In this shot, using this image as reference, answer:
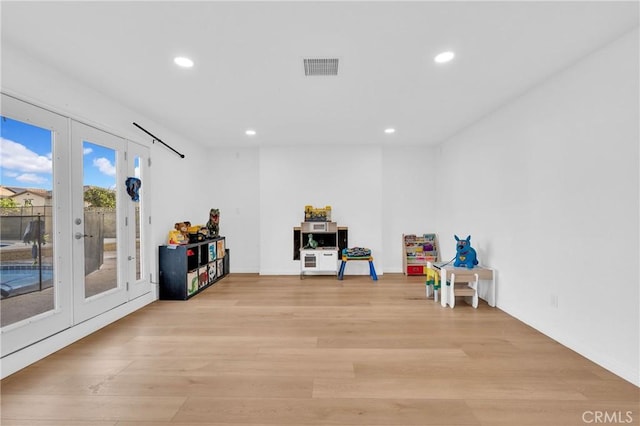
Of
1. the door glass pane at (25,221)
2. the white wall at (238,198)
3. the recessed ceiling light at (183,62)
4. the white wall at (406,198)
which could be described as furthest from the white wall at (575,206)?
the door glass pane at (25,221)

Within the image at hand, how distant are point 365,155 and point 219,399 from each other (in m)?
4.72

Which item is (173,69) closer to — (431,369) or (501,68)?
(501,68)

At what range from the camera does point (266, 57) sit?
239 centimetres

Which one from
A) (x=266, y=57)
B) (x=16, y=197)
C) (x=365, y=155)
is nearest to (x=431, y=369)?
(x=266, y=57)

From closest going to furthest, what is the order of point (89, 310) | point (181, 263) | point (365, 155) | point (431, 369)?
1. point (431, 369)
2. point (89, 310)
3. point (181, 263)
4. point (365, 155)

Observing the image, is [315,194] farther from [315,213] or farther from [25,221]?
[25,221]

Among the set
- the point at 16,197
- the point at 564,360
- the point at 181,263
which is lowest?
the point at 564,360

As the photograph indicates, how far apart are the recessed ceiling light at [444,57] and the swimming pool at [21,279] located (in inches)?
154

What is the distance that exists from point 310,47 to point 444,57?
1166 millimetres

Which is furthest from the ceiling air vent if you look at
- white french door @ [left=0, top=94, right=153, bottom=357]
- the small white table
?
the small white table

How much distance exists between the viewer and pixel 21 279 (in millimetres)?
2309

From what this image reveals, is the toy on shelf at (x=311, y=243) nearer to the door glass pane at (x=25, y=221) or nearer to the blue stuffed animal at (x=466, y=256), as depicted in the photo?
the blue stuffed animal at (x=466, y=256)

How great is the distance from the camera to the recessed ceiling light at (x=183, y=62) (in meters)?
2.41

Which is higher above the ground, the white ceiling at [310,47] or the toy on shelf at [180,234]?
the white ceiling at [310,47]
